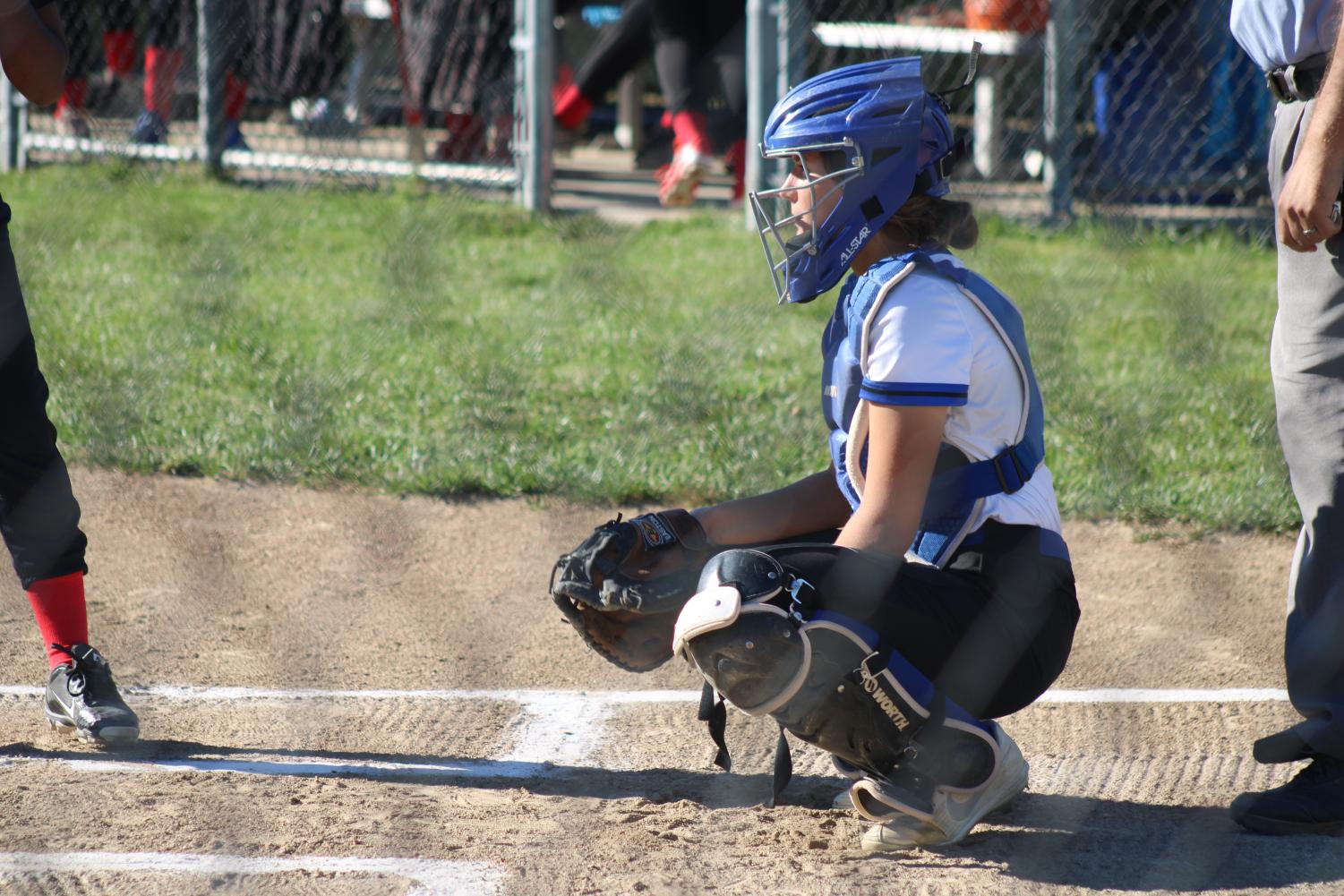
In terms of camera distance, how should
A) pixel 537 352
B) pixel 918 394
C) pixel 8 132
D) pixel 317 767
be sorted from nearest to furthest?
1. pixel 918 394
2. pixel 317 767
3. pixel 537 352
4. pixel 8 132

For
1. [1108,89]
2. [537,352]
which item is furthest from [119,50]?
[1108,89]

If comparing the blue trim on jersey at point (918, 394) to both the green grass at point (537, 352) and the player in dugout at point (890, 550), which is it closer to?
the player in dugout at point (890, 550)

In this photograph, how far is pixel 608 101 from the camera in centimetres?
1305

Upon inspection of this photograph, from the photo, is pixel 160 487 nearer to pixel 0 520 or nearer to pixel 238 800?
pixel 0 520

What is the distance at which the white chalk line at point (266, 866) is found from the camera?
2189mm

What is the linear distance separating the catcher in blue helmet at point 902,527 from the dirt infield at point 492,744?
0.62 feet

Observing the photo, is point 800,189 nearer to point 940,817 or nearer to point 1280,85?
point 1280,85

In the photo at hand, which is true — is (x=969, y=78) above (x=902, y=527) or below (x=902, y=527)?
above

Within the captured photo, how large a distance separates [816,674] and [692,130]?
5.43m

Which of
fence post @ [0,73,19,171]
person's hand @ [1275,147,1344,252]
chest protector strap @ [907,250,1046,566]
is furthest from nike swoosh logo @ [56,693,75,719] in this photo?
fence post @ [0,73,19,171]

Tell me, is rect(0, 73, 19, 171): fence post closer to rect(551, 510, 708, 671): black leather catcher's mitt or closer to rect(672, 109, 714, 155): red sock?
rect(672, 109, 714, 155): red sock

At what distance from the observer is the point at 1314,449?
2.44 meters

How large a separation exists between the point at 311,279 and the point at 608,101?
279 inches

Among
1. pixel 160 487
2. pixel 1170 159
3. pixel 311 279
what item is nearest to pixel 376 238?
pixel 311 279
